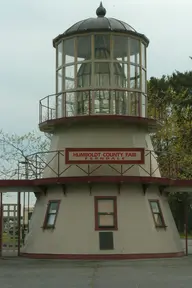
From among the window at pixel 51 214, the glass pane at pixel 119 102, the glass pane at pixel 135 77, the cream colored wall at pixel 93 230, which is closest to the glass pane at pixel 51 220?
the window at pixel 51 214

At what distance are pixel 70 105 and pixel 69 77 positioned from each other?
1.24 meters

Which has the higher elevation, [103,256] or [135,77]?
[135,77]

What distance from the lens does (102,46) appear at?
2697 cm

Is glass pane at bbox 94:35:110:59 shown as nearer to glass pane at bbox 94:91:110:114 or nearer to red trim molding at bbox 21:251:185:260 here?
glass pane at bbox 94:91:110:114

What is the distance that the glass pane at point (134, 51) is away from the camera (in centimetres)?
2725

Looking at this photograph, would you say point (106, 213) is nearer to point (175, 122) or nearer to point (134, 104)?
point (134, 104)

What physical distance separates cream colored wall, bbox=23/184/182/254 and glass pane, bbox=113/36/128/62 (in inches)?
222

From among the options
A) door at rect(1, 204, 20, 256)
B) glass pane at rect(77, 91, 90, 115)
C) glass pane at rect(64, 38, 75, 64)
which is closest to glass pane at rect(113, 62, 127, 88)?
glass pane at rect(77, 91, 90, 115)

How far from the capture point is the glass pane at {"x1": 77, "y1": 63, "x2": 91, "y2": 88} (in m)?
26.9

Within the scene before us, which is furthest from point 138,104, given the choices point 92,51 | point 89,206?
point 89,206

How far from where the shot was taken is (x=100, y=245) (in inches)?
969

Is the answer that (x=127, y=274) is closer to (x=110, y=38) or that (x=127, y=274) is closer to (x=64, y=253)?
(x=64, y=253)

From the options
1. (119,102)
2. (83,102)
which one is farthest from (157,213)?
(83,102)

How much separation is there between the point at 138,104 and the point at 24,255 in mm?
7981
